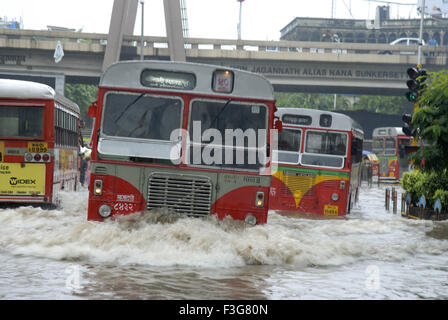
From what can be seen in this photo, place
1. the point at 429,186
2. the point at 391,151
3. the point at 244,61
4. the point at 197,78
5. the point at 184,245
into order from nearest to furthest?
the point at 184,245 → the point at 197,78 → the point at 429,186 → the point at 391,151 → the point at 244,61

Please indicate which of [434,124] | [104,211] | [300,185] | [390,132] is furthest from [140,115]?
[390,132]

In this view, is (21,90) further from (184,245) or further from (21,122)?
(184,245)

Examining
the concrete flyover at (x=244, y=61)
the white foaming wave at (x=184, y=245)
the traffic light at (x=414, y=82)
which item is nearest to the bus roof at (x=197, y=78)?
the white foaming wave at (x=184, y=245)

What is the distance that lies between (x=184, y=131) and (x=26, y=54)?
5684 cm

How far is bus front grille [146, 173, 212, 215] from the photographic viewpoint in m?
11.8

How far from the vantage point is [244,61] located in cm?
6938

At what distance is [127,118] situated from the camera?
12.2m

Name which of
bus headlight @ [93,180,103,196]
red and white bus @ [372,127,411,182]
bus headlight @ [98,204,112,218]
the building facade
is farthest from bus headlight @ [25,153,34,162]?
the building facade

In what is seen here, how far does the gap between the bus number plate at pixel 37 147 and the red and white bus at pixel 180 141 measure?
538 centimetres

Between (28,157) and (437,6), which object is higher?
(437,6)

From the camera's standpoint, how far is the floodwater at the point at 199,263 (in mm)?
8641

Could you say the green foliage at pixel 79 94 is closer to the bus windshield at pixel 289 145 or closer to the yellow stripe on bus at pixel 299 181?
the bus windshield at pixel 289 145

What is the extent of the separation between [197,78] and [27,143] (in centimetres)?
634

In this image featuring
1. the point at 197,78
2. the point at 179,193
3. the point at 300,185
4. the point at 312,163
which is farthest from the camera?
the point at 300,185
